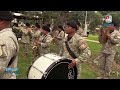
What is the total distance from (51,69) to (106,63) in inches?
134

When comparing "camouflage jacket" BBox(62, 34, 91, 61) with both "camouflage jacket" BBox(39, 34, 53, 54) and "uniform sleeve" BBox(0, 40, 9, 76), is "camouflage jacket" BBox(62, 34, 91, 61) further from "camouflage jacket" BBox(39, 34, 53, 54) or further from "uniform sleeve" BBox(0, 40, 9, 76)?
"camouflage jacket" BBox(39, 34, 53, 54)

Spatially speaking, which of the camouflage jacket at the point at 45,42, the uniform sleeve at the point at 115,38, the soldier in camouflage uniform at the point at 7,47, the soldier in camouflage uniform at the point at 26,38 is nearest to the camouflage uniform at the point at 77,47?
the soldier in camouflage uniform at the point at 7,47

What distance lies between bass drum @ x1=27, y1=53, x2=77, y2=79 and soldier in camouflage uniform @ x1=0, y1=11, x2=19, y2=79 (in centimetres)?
71

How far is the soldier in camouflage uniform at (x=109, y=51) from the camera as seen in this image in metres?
6.73

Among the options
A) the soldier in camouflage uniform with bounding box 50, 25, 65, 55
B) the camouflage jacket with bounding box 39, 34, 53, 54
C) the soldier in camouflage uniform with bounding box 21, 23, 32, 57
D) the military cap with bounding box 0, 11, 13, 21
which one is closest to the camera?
the military cap with bounding box 0, 11, 13, 21

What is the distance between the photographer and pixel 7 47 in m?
3.11

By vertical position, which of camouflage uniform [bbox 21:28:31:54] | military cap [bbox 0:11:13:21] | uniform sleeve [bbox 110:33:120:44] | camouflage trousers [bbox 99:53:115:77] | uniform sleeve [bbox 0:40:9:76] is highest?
military cap [bbox 0:11:13:21]

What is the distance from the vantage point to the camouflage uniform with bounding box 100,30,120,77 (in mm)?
6730

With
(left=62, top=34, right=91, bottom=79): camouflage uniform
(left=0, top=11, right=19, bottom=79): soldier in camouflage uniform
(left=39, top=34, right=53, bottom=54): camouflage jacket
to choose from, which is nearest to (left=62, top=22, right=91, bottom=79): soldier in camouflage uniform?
(left=62, top=34, right=91, bottom=79): camouflage uniform

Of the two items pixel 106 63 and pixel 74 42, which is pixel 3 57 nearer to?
pixel 74 42

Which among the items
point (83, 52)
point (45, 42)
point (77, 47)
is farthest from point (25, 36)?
point (83, 52)

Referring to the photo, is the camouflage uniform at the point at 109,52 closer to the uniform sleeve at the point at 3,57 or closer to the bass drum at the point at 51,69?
the bass drum at the point at 51,69
